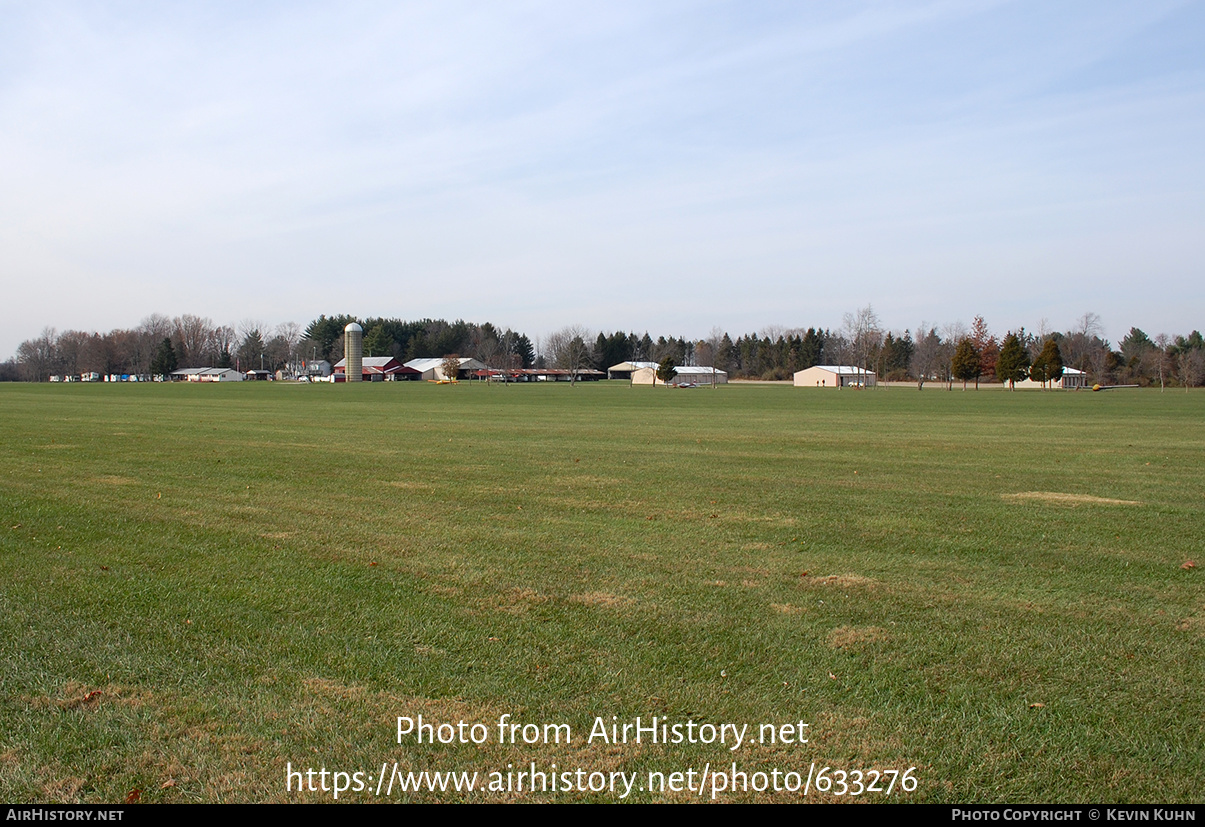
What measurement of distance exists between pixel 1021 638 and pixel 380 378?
163m

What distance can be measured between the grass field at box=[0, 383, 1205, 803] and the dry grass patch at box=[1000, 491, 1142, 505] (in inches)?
3.7

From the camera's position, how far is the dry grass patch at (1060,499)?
12.4 m

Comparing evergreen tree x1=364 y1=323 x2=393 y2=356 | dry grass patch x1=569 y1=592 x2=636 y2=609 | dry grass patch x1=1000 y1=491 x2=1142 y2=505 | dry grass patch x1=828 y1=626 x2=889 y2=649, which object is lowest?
dry grass patch x1=828 y1=626 x2=889 y2=649

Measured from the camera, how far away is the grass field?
425 cm

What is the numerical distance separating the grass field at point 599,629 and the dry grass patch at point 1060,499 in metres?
0.09

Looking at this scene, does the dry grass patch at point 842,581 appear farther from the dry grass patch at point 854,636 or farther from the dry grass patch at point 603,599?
the dry grass patch at point 603,599

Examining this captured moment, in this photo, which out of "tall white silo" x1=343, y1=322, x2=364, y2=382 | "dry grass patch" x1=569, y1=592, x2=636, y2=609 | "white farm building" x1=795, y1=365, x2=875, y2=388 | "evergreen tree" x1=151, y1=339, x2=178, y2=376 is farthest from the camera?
"evergreen tree" x1=151, y1=339, x2=178, y2=376

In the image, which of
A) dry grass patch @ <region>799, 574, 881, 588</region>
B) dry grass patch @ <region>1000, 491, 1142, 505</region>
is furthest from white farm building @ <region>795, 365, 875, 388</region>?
dry grass patch @ <region>799, 574, 881, 588</region>

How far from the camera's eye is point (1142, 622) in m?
6.42

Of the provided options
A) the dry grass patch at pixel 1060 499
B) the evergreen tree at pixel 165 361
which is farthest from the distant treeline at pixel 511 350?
the dry grass patch at pixel 1060 499

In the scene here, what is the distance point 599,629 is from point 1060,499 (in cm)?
974

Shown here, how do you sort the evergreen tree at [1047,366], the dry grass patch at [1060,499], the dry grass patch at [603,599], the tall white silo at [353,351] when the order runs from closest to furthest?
1. the dry grass patch at [603,599]
2. the dry grass patch at [1060,499]
3. the evergreen tree at [1047,366]
4. the tall white silo at [353,351]

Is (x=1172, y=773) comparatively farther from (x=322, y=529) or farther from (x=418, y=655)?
(x=322, y=529)

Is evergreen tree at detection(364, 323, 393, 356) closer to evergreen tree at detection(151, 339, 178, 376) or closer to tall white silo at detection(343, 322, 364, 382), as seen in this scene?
tall white silo at detection(343, 322, 364, 382)
